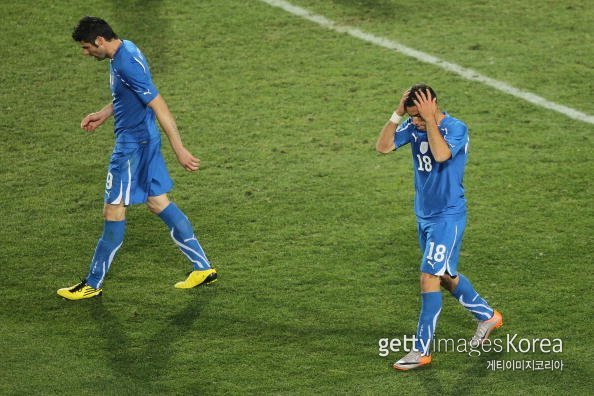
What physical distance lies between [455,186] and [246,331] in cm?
170

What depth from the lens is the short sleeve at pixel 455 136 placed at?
6888 millimetres

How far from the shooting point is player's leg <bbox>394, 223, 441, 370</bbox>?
7.01m

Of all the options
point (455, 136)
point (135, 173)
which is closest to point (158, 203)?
point (135, 173)

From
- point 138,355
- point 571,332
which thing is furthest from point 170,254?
point 571,332

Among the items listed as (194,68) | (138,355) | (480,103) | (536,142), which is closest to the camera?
(138,355)

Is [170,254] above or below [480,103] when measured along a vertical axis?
below

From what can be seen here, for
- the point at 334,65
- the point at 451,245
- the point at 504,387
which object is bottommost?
the point at 504,387

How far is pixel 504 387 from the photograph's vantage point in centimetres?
678

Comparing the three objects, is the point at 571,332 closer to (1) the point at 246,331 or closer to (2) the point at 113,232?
(1) the point at 246,331

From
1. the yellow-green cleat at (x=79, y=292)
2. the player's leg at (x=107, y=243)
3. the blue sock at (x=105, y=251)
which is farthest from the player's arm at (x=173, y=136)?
the yellow-green cleat at (x=79, y=292)

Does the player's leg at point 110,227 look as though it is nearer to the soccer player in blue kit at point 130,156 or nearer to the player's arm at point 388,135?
the soccer player in blue kit at point 130,156

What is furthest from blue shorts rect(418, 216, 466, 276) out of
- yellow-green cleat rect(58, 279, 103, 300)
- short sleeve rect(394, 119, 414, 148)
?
yellow-green cleat rect(58, 279, 103, 300)

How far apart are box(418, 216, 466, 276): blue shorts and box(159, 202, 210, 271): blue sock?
1794mm

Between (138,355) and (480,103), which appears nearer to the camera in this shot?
(138,355)
